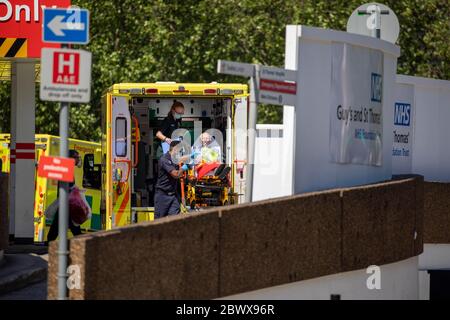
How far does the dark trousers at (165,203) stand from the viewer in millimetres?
20594

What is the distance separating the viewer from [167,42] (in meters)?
40.4

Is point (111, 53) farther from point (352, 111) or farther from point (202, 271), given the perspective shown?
point (202, 271)

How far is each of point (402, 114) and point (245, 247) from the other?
783cm

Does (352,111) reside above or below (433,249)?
above

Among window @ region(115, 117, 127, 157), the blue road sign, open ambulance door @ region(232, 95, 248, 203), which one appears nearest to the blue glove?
open ambulance door @ region(232, 95, 248, 203)

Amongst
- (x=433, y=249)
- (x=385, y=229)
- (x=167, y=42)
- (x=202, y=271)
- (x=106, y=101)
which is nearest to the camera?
(x=202, y=271)

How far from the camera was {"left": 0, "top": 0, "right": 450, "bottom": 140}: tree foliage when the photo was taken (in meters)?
40.3

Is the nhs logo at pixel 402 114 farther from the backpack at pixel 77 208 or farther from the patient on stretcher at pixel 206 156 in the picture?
the backpack at pixel 77 208

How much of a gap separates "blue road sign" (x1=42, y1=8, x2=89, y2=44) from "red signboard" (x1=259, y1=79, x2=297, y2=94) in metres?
1.55

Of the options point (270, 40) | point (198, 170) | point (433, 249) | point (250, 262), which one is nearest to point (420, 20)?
point (270, 40)

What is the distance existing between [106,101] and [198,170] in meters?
1.66

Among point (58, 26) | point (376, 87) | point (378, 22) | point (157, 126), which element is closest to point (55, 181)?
point (157, 126)

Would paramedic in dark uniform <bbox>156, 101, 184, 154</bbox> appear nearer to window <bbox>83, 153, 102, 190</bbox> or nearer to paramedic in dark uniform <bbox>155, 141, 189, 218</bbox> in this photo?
paramedic in dark uniform <bbox>155, 141, 189, 218</bbox>

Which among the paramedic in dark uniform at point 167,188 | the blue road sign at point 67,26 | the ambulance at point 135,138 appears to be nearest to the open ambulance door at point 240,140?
the ambulance at point 135,138
